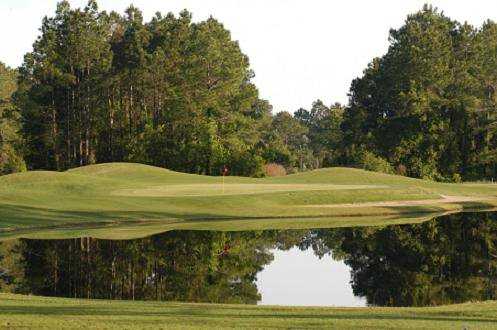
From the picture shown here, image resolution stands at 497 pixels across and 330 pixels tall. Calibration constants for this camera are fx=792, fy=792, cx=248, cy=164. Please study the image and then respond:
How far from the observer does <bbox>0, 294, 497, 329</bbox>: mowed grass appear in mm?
16312

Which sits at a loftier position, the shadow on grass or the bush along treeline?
the bush along treeline

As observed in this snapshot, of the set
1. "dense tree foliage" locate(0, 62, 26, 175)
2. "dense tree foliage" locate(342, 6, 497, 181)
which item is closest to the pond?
"dense tree foliage" locate(0, 62, 26, 175)

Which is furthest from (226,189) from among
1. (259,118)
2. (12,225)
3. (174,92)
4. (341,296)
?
(259,118)

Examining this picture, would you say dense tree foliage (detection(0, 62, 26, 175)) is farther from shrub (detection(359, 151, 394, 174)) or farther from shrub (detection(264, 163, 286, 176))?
shrub (detection(359, 151, 394, 174))

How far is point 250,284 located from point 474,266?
420 inches

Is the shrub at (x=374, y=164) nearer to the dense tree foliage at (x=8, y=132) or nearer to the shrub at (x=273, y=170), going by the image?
the shrub at (x=273, y=170)

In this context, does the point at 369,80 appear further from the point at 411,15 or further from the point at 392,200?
the point at 392,200

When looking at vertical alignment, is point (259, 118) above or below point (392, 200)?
above

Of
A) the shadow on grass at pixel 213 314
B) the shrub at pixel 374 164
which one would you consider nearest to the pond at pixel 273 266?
the shadow on grass at pixel 213 314

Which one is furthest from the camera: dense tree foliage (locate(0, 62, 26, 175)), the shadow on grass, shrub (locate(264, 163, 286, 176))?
shrub (locate(264, 163, 286, 176))

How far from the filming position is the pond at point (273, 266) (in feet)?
90.7

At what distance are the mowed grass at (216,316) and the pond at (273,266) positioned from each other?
590 cm

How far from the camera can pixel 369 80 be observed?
10631 cm

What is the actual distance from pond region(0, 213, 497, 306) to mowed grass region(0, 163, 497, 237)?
113 inches
